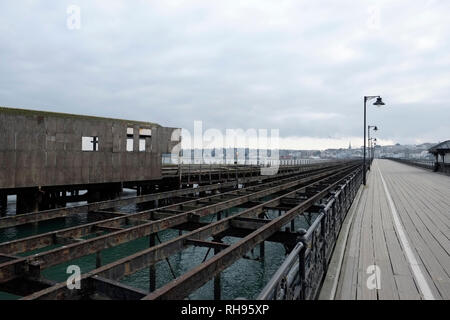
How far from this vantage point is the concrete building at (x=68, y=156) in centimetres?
1628

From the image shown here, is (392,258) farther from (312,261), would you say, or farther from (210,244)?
(210,244)

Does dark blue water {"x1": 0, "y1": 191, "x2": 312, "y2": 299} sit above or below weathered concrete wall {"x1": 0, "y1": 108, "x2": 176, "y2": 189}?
below

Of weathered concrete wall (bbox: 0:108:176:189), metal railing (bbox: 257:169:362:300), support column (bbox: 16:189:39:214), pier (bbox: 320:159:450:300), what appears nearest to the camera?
metal railing (bbox: 257:169:362:300)

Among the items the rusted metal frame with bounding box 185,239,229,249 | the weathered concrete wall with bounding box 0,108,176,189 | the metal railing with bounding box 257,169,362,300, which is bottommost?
the rusted metal frame with bounding box 185,239,229,249

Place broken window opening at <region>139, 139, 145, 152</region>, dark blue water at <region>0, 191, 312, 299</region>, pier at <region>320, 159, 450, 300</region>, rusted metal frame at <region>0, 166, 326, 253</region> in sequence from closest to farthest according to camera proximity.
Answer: pier at <region>320, 159, 450, 300</region>, rusted metal frame at <region>0, 166, 326, 253</region>, dark blue water at <region>0, 191, 312, 299</region>, broken window opening at <region>139, 139, 145, 152</region>

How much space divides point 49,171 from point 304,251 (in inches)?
707

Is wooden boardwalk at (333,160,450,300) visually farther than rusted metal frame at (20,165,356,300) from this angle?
Yes

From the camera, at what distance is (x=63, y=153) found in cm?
1828

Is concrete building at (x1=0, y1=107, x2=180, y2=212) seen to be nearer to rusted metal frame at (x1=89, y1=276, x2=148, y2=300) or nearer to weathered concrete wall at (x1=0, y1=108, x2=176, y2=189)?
weathered concrete wall at (x1=0, y1=108, x2=176, y2=189)

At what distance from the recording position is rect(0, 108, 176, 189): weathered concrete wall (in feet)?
52.9

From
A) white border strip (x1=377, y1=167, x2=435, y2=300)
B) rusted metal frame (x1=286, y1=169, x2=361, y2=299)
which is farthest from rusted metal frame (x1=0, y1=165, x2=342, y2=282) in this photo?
white border strip (x1=377, y1=167, x2=435, y2=300)

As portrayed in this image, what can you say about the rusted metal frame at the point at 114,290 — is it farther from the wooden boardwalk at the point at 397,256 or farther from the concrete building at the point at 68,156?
the concrete building at the point at 68,156

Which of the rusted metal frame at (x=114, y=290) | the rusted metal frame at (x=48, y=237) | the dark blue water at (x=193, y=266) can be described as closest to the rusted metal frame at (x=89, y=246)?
the rusted metal frame at (x=48, y=237)
